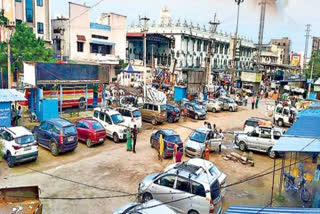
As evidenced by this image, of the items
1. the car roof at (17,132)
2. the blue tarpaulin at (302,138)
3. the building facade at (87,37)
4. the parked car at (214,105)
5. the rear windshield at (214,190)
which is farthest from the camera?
the building facade at (87,37)

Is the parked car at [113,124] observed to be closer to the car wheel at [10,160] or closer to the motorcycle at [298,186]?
the car wheel at [10,160]

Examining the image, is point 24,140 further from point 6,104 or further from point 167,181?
point 167,181

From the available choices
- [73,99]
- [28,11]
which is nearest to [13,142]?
[73,99]

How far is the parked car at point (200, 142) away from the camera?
16.9 metres

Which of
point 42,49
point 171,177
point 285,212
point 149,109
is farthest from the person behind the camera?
point 42,49

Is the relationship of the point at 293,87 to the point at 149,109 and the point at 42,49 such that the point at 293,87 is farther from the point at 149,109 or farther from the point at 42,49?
the point at 42,49

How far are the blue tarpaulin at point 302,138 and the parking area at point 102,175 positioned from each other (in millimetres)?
2942

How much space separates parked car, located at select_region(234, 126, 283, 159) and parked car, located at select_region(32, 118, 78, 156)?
10.7 metres

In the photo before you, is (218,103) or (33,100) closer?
(33,100)

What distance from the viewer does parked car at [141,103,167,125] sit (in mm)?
24875

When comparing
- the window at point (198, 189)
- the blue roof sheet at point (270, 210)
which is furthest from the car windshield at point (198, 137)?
the blue roof sheet at point (270, 210)

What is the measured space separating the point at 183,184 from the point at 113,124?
10465 millimetres

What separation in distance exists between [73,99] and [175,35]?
33.0m

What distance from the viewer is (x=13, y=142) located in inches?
556
